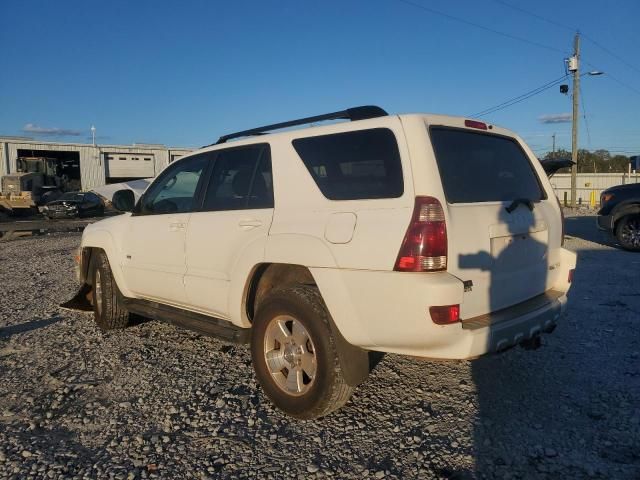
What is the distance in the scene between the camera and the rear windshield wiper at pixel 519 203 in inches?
136

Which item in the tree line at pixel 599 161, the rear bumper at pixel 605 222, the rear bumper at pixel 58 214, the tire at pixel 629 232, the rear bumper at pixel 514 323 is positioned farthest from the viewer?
the tree line at pixel 599 161

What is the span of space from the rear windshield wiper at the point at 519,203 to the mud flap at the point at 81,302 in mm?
4962

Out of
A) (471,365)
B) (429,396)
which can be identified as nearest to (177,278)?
(429,396)

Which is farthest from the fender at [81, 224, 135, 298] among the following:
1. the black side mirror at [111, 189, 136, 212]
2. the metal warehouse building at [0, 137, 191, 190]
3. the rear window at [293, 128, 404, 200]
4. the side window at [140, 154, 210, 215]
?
the metal warehouse building at [0, 137, 191, 190]

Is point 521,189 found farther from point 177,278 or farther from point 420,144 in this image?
point 177,278

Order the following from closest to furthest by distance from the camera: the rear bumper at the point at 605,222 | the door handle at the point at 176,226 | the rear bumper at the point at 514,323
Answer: the rear bumper at the point at 514,323 < the door handle at the point at 176,226 < the rear bumper at the point at 605,222

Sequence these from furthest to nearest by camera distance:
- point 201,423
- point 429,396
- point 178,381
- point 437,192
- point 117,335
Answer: point 117,335, point 178,381, point 429,396, point 201,423, point 437,192

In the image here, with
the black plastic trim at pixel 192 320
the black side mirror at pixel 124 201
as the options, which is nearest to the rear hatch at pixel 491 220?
the black plastic trim at pixel 192 320

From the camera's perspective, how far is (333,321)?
3.28 metres

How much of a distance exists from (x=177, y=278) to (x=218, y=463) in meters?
1.86

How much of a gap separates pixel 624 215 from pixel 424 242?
32.5 feet

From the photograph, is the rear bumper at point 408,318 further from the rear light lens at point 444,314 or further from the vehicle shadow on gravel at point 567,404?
the vehicle shadow on gravel at point 567,404

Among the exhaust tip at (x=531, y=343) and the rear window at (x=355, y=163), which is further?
the exhaust tip at (x=531, y=343)

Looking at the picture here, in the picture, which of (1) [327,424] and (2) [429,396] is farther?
(2) [429,396]
